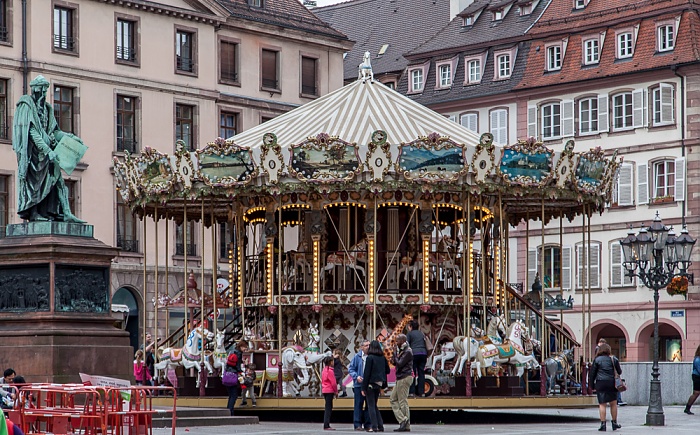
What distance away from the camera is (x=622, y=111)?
64.1 meters

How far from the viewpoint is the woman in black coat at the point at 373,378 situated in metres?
27.8

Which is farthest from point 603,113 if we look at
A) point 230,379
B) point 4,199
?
point 230,379

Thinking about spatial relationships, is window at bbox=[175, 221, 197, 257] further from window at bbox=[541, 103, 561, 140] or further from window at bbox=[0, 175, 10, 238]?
window at bbox=[541, 103, 561, 140]

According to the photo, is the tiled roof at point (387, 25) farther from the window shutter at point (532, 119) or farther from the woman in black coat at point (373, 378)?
the woman in black coat at point (373, 378)

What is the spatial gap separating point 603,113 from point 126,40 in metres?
18.9

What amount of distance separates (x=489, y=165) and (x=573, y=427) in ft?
19.9

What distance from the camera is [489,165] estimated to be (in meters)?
34.1

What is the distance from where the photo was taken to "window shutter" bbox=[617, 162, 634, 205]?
6406 cm

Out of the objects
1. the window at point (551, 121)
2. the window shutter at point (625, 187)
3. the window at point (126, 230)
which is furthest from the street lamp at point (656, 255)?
the window at point (551, 121)

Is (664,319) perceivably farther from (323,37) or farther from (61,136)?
(61,136)

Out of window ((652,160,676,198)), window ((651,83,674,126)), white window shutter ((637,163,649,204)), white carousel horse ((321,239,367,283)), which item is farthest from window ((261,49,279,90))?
white carousel horse ((321,239,367,283))

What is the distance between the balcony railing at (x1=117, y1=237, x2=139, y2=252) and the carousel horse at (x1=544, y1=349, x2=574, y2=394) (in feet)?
79.3

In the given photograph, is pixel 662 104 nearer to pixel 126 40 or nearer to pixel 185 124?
pixel 185 124

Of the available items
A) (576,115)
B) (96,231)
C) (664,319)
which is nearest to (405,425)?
(96,231)
